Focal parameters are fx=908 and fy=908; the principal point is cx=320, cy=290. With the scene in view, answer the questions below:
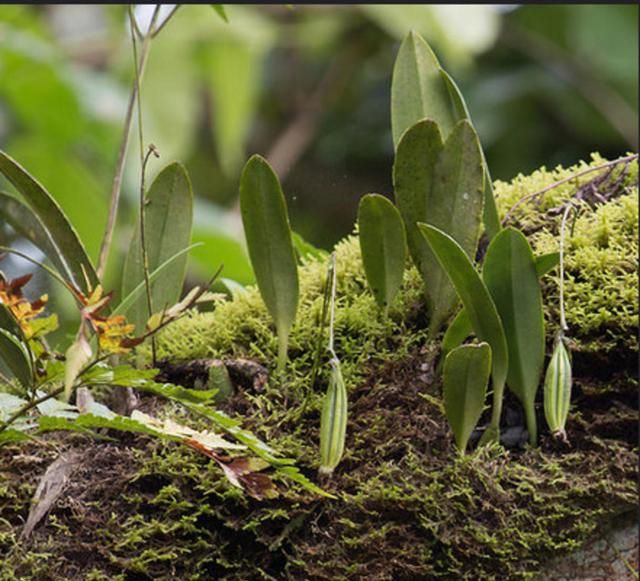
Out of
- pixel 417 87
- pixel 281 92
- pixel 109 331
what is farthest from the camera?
pixel 281 92

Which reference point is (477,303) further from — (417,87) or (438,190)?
(417,87)

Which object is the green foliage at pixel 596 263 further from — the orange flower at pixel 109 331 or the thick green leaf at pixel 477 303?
the orange flower at pixel 109 331

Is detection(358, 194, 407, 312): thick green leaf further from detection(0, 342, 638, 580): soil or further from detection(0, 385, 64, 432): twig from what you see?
detection(0, 385, 64, 432): twig

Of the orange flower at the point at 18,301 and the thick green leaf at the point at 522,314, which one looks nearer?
the orange flower at the point at 18,301

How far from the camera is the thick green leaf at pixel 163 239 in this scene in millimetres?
913

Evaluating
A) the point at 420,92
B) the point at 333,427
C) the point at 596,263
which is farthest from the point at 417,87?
the point at 333,427

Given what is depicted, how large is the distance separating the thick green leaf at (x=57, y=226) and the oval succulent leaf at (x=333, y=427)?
0.27 m

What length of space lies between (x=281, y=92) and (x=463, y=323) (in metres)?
2.85

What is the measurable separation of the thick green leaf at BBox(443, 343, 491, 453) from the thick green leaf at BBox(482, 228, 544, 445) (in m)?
0.06

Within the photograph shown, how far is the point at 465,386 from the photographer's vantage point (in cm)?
73

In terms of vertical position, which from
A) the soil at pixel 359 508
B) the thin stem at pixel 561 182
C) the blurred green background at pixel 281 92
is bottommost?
the soil at pixel 359 508

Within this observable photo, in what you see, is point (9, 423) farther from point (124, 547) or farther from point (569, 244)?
point (569, 244)

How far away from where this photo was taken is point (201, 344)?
937mm

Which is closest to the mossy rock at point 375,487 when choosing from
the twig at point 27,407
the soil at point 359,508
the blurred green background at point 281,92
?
the soil at point 359,508
